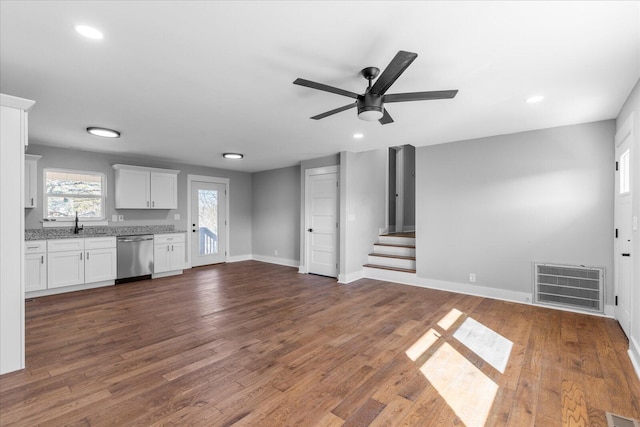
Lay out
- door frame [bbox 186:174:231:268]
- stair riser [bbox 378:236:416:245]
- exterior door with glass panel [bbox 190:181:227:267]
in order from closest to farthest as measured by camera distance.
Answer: stair riser [bbox 378:236:416:245] → door frame [bbox 186:174:231:268] → exterior door with glass panel [bbox 190:181:227:267]

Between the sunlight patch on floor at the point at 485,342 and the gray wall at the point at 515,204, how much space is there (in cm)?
140

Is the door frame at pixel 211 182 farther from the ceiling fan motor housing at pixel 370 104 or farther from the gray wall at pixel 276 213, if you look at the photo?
the ceiling fan motor housing at pixel 370 104

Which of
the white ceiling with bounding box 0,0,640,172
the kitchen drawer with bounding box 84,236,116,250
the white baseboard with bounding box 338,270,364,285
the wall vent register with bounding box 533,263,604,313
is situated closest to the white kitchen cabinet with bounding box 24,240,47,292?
the kitchen drawer with bounding box 84,236,116,250

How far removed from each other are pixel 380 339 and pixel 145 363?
2154mm

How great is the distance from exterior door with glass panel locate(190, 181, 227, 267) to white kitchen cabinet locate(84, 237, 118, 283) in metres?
1.88

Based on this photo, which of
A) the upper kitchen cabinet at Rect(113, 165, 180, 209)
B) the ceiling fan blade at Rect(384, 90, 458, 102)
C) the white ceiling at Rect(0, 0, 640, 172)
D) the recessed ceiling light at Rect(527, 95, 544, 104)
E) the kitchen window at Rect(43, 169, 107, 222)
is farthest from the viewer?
the upper kitchen cabinet at Rect(113, 165, 180, 209)

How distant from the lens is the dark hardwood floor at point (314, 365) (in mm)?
1902

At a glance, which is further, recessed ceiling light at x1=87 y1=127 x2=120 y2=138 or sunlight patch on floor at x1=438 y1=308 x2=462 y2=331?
recessed ceiling light at x1=87 y1=127 x2=120 y2=138

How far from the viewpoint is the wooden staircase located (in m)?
5.52

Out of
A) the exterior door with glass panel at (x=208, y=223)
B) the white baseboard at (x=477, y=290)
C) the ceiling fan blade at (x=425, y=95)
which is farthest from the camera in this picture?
the exterior door with glass panel at (x=208, y=223)

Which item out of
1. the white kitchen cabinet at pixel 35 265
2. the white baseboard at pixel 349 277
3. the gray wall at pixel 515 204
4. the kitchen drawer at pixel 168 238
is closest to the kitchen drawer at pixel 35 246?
the white kitchen cabinet at pixel 35 265

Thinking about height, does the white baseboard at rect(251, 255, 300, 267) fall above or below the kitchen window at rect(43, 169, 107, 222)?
below

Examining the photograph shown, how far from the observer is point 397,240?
618 cm

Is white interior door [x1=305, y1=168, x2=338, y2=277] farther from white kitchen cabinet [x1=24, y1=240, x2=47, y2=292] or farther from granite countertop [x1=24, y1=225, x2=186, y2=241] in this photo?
white kitchen cabinet [x1=24, y1=240, x2=47, y2=292]
